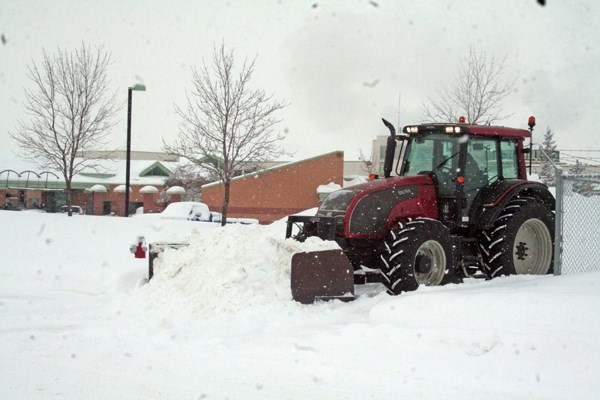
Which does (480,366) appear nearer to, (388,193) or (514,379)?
(514,379)

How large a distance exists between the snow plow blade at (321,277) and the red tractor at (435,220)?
0.01m

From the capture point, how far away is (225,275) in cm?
775

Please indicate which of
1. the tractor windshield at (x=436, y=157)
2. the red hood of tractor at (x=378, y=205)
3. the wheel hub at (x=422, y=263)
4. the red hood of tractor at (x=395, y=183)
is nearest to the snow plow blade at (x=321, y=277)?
the red hood of tractor at (x=378, y=205)

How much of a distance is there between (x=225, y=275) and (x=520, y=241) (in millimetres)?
4917

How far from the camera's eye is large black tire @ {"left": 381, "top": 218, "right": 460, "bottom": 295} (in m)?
8.27

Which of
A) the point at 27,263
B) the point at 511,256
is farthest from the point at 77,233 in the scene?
the point at 511,256

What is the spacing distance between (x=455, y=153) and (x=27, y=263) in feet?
28.8

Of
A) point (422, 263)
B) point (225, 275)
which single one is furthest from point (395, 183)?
point (225, 275)

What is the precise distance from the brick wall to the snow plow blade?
33453mm

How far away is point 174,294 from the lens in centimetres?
790

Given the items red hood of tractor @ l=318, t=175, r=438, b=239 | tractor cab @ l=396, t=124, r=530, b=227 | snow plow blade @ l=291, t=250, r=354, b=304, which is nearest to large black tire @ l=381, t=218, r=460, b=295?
red hood of tractor @ l=318, t=175, r=438, b=239

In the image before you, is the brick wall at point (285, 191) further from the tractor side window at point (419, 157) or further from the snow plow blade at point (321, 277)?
the snow plow blade at point (321, 277)

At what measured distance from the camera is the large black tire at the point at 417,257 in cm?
827

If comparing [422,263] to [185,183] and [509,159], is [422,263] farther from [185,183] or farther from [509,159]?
[185,183]
